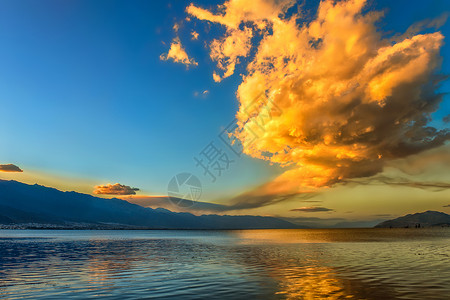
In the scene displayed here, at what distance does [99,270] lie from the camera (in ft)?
134

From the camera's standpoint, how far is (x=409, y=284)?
3109 cm

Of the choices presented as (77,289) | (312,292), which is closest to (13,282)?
(77,289)

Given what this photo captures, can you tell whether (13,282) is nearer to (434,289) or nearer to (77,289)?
(77,289)

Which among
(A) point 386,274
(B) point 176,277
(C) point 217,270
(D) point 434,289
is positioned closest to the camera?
(D) point 434,289

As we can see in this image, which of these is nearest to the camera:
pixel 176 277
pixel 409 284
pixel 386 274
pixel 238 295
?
pixel 238 295

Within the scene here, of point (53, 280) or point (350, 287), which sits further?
point (53, 280)

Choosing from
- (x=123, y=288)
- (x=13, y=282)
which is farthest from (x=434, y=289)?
(x=13, y=282)

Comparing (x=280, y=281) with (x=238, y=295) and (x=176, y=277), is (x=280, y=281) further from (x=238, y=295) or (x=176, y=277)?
(x=176, y=277)

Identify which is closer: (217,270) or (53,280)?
(53,280)

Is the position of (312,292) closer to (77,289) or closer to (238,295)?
(238,295)

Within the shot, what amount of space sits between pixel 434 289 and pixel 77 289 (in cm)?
3387

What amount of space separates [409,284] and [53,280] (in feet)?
124

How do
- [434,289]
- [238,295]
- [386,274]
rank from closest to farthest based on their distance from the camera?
1. [238,295]
2. [434,289]
3. [386,274]

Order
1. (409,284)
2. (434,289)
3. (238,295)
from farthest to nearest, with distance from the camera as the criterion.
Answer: (409,284), (434,289), (238,295)
